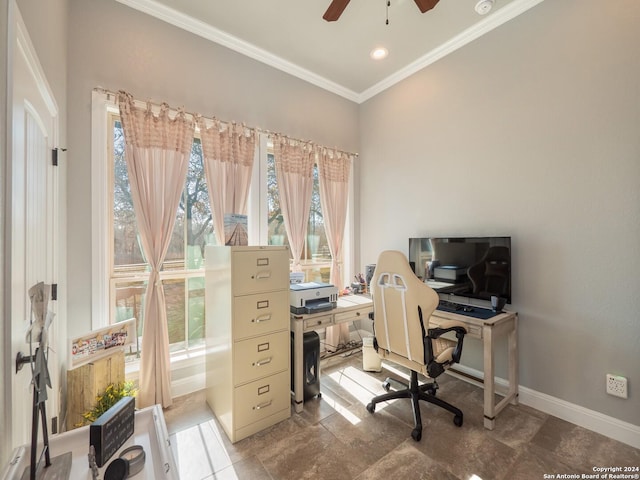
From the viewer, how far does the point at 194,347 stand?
2.57 meters

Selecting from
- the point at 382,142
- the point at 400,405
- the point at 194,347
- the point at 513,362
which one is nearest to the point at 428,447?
the point at 400,405

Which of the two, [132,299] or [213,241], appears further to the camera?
[213,241]

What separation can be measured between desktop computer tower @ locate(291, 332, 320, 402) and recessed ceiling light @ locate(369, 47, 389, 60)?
2756mm

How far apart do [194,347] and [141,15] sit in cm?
278

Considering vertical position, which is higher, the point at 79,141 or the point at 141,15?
the point at 141,15

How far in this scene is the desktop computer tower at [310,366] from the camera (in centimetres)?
229

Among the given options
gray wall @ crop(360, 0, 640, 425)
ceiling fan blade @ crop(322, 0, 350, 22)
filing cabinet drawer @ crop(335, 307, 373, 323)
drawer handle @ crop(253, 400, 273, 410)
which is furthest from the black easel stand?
gray wall @ crop(360, 0, 640, 425)

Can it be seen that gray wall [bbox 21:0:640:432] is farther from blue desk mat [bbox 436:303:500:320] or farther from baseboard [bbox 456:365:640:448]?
blue desk mat [bbox 436:303:500:320]

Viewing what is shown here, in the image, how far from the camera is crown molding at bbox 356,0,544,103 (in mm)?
2238

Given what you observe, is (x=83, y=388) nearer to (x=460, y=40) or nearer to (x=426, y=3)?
(x=426, y=3)

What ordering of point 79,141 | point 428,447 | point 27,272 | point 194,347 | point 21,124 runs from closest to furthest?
1. point 21,124
2. point 27,272
3. point 428,447
4. point 79,141
5. point 194,347

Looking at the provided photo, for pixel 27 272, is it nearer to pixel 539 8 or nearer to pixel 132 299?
pixel 132 299

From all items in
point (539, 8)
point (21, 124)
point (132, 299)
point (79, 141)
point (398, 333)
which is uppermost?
point (539, 8)

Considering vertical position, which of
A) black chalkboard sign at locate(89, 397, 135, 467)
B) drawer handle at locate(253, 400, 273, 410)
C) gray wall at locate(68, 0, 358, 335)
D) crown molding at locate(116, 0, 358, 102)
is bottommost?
drawer handle at locate(253, 400, 273, 410)
